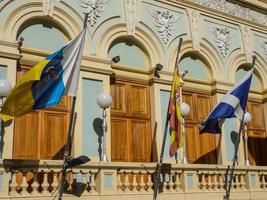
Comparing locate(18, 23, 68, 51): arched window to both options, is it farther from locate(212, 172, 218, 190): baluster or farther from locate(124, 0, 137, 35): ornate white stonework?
locate(212, 172, 218, 190): baluster

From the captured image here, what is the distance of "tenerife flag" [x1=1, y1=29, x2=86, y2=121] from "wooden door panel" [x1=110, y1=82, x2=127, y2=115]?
3548 mm

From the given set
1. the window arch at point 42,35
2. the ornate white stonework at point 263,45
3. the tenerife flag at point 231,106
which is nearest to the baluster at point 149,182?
the tenerife flag at point 231,106

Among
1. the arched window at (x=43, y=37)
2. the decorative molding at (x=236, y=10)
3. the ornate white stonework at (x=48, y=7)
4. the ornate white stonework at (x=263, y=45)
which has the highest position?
the decorative molding at (x=236, y=10)

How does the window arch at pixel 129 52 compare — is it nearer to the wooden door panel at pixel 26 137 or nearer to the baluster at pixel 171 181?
the wooden door panel at pixel 26 137

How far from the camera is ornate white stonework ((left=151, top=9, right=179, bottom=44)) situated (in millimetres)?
12648

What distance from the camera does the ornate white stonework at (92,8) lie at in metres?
11.2

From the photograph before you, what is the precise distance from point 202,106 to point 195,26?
2.61 meters

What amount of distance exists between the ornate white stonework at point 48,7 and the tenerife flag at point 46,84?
8.98 feet

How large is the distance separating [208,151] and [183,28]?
399 cm

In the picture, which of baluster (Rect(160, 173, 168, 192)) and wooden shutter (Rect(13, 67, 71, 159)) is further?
baluster (Rect(160, 173, 168, 192))

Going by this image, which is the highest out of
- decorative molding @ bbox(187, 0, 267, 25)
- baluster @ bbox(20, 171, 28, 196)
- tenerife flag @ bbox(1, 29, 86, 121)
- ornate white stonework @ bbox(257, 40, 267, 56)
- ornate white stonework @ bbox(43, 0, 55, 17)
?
decorative molding @ bbox(187, 0, 267, 25)

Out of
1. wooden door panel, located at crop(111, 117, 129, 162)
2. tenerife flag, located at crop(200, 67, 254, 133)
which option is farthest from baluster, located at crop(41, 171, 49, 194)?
tenerife flag, located at crop(200, 67, 254, 133)

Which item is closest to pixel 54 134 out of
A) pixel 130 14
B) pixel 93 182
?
pixel 93 182

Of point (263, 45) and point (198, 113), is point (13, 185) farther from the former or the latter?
point (263, 45)
